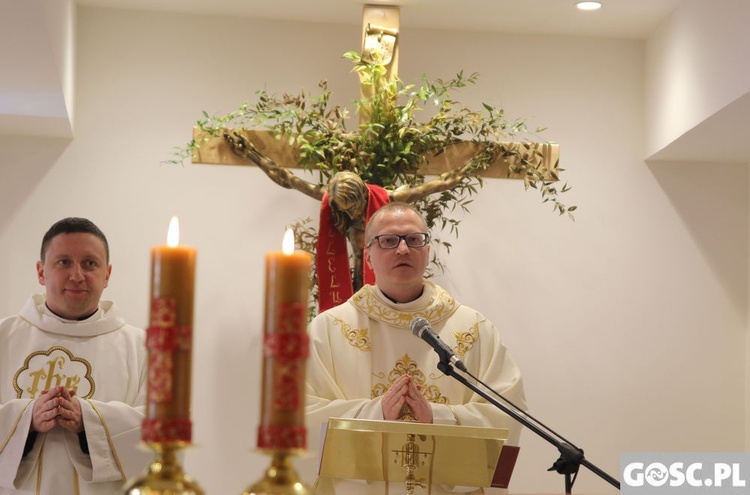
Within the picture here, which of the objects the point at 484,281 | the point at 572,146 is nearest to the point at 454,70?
the point at 572,146

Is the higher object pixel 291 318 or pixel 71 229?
pixel 71 229

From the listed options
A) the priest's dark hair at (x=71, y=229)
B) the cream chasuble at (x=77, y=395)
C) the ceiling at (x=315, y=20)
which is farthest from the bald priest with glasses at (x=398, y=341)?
the ceiling at (x=315, y=20)

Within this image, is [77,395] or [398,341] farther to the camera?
[398,341]

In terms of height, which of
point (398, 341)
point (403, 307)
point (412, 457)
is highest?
point (403, 307)

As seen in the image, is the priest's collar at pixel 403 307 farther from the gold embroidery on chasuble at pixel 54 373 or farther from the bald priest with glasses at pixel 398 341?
the gold embroidery on chasuble at pixel 54 373

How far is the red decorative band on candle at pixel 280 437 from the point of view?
3.84 ft

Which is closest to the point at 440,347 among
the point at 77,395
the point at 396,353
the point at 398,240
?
the point at 398,240

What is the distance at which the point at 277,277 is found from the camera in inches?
47.0

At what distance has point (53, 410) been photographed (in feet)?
11.6

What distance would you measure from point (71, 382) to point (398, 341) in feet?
4.20

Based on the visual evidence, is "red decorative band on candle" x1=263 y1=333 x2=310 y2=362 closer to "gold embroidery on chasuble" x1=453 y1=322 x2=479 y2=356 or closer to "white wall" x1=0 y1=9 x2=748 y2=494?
"gold embroidery on chasuble" x1=453 y1=322 x2=479 y2=356

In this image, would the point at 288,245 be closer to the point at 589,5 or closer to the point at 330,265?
the point at 330,265

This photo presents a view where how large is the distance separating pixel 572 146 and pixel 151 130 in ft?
8.74

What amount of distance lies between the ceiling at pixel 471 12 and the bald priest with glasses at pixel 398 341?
8.36 feet
